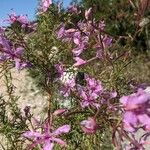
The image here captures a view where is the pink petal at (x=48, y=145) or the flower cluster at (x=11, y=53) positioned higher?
the flower cluster at (x=11, y=53)

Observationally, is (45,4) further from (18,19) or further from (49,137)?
(49,137)

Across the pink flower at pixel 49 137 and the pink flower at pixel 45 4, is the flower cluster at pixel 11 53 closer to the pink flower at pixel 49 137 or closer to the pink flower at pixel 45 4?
the pink flower at pixel 49 137

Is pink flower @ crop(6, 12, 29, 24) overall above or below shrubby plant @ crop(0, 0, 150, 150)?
above

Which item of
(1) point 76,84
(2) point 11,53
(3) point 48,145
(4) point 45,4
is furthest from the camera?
(4) point 45,4

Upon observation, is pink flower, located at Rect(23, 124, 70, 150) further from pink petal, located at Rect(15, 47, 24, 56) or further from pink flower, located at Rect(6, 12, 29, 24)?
pink flower, located at Rect(6, 12, 29, 24)

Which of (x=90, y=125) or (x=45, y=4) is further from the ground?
(x=45, y=4)

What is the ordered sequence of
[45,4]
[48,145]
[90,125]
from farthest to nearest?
[45,4]
[48,145]
[90,125]

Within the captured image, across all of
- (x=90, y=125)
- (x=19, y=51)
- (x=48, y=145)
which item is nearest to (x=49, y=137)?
(x=48, y=145)

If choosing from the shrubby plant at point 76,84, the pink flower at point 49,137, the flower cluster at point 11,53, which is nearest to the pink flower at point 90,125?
the shrubby plant at point 76,84

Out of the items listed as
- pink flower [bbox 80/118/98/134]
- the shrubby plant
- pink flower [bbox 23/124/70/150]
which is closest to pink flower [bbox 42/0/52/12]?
the shrubby plant
